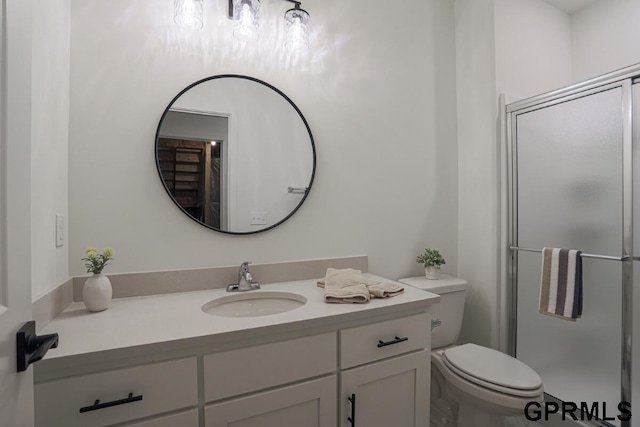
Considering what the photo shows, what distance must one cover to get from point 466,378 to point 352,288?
0.72 meters

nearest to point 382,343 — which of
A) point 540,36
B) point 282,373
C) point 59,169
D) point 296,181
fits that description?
point 282,373

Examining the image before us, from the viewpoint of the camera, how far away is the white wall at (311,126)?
4.41 feet

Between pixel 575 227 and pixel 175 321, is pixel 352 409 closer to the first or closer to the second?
pixel 175 321

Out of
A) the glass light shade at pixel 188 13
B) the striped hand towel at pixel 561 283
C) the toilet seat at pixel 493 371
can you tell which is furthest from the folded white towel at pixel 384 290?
the glass light shade at pixel 188 13

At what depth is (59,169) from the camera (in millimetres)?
1209

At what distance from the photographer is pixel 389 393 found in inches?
50.1

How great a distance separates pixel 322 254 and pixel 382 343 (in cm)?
64

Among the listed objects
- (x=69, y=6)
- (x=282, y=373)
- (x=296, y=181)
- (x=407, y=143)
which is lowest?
(x=282, y=373)

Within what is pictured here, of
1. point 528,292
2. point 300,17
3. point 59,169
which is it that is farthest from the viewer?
point 528,292

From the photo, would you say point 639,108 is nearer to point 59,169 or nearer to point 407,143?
point 407,143

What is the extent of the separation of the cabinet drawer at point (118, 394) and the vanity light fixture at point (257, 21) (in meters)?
1.45

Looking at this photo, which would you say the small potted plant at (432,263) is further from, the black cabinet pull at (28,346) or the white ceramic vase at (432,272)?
the black cabinet pull at (28,346)

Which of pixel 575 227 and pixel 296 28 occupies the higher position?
pixel 296 28

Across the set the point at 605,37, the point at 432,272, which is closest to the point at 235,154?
the point at 432,272
